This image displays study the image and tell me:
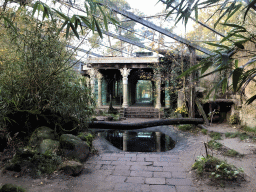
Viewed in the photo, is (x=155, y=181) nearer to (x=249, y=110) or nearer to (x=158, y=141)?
(x=158, y=141)

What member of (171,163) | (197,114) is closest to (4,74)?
(171,163)

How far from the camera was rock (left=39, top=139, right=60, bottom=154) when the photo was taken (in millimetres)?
3759

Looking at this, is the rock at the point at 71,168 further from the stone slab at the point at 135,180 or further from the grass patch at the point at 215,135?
the grass patch at the point at 215,135

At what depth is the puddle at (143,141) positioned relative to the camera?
579 centimetres

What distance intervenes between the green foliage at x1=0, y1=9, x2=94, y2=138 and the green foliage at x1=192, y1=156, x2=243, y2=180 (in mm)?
3044

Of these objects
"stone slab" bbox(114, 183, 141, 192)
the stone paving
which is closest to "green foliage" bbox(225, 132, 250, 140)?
the stone paving

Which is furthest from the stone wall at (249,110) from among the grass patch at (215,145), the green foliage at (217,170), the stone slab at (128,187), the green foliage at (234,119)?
the stone slab at (128,187)

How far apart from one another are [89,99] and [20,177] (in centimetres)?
237

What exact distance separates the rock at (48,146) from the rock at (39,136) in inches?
6.1

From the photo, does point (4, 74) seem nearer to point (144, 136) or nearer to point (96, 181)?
point (96, 181)

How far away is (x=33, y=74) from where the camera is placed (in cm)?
378

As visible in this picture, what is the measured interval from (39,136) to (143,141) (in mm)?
3793

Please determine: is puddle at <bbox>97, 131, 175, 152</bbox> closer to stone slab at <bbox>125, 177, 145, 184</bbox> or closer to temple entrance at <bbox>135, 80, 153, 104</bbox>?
stone slab at <bbox>125, 177, 145, 184</bbox>

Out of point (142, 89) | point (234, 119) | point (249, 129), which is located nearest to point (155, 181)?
point (249, 129)
